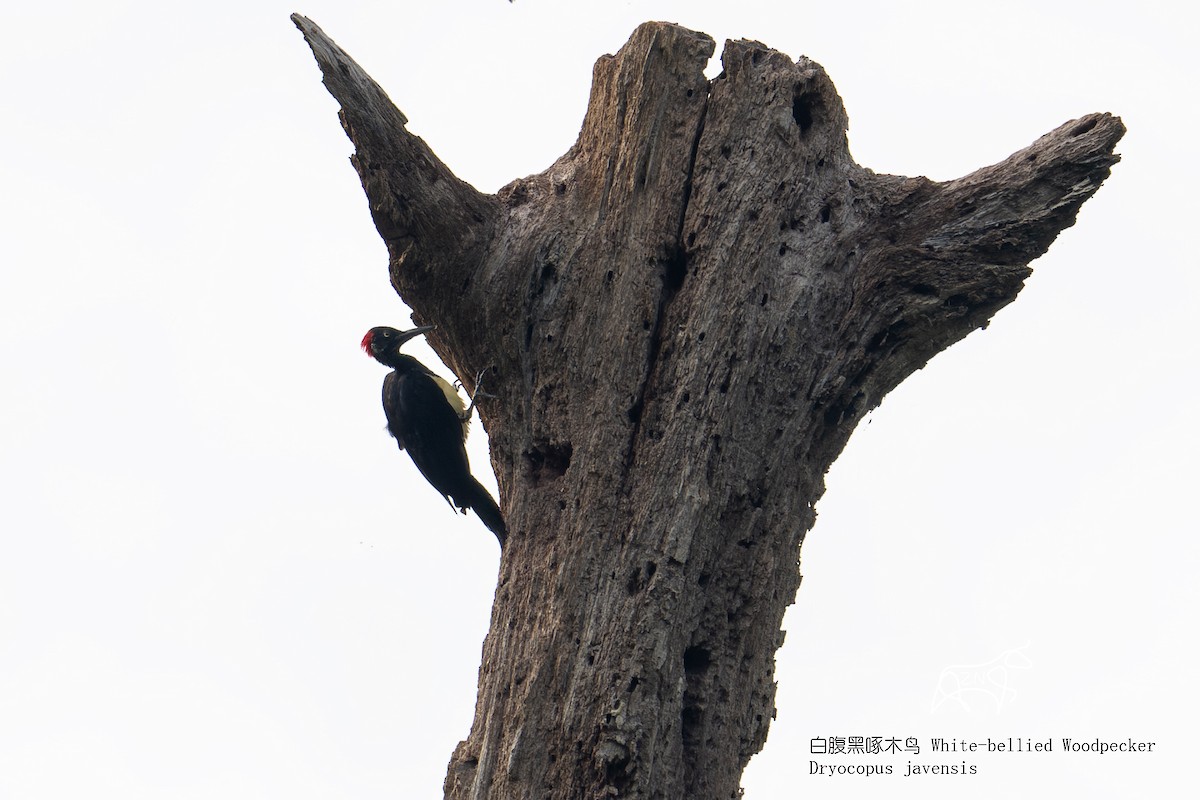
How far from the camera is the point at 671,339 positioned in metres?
4.36

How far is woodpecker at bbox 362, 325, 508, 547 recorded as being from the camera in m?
5.90

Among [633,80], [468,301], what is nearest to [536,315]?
[468,301]

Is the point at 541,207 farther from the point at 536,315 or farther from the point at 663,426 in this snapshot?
the point at 663,426

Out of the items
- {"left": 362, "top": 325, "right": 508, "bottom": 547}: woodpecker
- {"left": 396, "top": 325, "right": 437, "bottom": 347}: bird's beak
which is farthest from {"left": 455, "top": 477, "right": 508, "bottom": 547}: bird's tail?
{"left": 396, "top": 325, "right": 437, "bottom": 347}: bird's beak

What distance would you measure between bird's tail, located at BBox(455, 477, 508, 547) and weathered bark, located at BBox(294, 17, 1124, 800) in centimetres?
94

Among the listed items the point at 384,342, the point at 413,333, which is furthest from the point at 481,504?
the point at 384,342

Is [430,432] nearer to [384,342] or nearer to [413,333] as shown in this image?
[413,333]

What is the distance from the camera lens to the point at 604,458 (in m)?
4.24

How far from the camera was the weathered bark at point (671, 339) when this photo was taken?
13.0ft

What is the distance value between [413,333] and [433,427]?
0.52 meters

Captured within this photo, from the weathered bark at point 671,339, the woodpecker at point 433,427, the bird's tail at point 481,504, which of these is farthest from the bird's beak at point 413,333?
the bird's tail at point 481,504

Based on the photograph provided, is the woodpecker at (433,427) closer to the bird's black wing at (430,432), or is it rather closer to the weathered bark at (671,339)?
the bird's black wing at (430,432)

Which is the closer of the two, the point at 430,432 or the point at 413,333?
the point at 413,333

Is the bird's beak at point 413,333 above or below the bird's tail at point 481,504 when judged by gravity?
above
